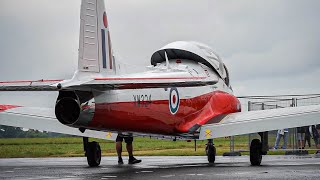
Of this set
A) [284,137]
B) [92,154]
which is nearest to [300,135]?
[284,137]

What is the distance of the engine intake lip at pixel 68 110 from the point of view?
17.2 metres

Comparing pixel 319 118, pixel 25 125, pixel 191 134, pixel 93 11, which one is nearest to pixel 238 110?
pixel 191 134

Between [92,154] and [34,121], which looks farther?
[34,121]

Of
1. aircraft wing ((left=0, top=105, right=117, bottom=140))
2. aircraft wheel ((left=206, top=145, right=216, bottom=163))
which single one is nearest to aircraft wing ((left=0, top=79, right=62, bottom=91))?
aircraft wing ((left=0, top=105, right=117, bottom=140))

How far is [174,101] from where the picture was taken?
2184 cm

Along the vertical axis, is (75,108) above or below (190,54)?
below

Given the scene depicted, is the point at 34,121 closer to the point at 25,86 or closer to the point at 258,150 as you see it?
the point at 25,86

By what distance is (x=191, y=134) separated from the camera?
2286 cm

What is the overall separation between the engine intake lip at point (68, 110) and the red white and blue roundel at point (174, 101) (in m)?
4.70

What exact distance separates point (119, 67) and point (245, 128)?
4.36 metres

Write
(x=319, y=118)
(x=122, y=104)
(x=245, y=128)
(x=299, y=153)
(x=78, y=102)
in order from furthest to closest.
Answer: (x=299, y=153) → (x=245, y=128) → (x=319, y=118) → (x=122, y=104) → (x=78, y=102)

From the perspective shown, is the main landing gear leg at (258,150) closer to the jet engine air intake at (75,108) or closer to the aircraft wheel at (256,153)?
the aircraft wheel at (256,153)

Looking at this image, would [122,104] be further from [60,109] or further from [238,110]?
[238,110]

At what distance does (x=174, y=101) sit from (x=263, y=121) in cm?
295
